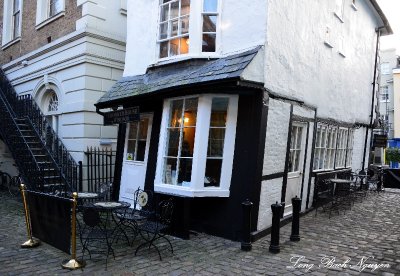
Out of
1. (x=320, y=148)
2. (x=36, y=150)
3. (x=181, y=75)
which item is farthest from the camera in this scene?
(x=36, y=150)

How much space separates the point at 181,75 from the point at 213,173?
218cm

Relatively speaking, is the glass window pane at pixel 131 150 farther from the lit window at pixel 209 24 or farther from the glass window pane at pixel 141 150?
the lit window at pixel 209 24

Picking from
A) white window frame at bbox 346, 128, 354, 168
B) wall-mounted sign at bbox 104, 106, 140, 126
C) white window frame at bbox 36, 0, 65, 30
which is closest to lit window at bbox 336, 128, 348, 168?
white window frame at bbox 346, 128, 354, 168

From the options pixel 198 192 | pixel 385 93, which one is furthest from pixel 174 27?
pixel 385 93

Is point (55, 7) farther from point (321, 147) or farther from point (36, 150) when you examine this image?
point (321, 147)

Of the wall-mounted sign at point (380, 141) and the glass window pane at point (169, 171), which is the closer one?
the glass window pane at point (169, 171)

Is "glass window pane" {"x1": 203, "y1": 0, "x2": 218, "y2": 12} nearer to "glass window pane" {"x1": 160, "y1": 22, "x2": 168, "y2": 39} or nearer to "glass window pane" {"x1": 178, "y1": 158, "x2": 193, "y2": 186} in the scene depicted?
"glass window pane" {"x1": 160, "y1": 22, "x2": 168, "y2": 39}

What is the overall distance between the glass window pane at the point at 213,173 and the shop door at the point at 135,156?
82.9 inches

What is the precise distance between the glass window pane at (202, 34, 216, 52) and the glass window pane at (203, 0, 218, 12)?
1.87 ft

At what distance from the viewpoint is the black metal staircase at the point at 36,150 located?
31.6 feet

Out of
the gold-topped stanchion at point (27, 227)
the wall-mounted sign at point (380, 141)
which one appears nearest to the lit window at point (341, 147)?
the wall-mounted sign at point (380, 141)

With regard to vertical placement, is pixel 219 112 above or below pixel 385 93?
below

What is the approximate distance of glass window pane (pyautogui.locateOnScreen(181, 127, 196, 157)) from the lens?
7.29 meters

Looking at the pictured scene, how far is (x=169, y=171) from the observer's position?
7.65 meters
